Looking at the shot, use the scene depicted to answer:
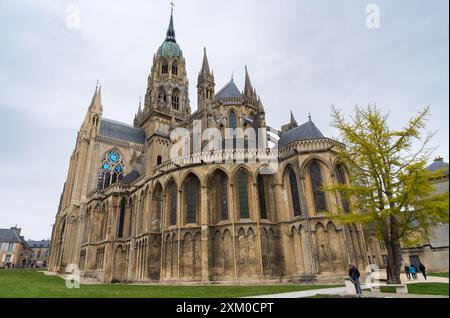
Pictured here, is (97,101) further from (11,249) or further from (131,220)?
(11,249)

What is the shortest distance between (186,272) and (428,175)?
52.4 ft

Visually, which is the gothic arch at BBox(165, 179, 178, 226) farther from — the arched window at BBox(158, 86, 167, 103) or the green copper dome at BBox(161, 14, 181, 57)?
the green copper dome at BBox(161, 14, 181, 57)

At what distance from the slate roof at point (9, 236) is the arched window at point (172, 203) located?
178ft

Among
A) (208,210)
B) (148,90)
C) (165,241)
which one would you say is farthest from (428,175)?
(148,90)

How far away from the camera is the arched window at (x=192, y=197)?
71.7 feet

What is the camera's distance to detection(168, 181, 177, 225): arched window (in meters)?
22.6

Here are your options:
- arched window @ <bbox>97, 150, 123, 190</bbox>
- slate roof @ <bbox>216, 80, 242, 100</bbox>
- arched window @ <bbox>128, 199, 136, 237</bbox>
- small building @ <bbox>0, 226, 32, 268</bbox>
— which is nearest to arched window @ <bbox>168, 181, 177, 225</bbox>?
arched window @ <bbox>128, 199, 136, 237</bbox>

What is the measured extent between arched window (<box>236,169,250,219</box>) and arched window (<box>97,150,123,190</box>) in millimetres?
23637

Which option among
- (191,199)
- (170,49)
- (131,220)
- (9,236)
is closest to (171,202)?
(191,199)

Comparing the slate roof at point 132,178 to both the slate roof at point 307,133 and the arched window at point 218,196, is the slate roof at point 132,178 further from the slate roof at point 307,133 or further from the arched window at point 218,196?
the slate roof at point 307,133

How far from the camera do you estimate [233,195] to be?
69.0 feet

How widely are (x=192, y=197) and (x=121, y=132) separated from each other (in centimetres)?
2759

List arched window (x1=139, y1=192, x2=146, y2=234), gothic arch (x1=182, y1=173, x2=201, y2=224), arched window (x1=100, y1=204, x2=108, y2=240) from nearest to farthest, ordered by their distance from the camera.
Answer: gothic arch (x1=182, y1=173, x2=201, y2=224), arched window (x1=139, y1=192, x2=146, y2=234), arched window (x1=100, y1=204, x2=108, y2=240)
